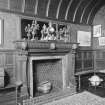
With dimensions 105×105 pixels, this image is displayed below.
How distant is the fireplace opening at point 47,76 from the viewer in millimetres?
3707

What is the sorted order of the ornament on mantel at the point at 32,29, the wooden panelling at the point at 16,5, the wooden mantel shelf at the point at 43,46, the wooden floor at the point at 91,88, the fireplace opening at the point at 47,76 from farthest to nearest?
1. the wooden floor at the point at 91,88
2. the fireplace opening at the point at 47,76
3. the ornament on mantel at the point at 32,29
4. the wooden panelling at the point at 16,5
5. the wooden mantel shelf at the point at 43,46

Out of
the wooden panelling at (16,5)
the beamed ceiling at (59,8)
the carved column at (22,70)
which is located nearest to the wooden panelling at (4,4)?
the beamed ceiling at (59,8)

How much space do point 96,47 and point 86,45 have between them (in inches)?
22.7

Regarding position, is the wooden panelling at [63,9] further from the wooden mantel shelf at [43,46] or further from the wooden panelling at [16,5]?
the wooden panelling at [16,5]

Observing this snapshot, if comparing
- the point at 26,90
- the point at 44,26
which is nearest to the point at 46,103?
the point at 26,90

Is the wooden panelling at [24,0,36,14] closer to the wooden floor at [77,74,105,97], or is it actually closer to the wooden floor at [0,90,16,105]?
the wooden floor at [0,90,16,105]

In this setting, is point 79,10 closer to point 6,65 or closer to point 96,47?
point 96,47

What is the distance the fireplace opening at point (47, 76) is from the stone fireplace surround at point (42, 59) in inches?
4.3

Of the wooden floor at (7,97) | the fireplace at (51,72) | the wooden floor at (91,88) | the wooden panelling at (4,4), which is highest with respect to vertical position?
the wooden panelling at (4,4)

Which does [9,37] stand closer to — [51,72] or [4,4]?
[4,4]

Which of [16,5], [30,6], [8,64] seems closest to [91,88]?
[8,64]

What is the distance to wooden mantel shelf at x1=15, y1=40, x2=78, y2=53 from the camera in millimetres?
3022

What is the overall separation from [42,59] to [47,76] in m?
0.75

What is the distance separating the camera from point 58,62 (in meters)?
4.10
